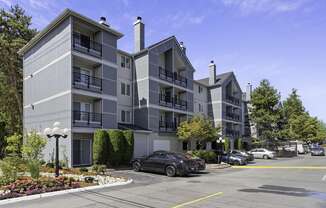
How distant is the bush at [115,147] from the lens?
82.3 feet

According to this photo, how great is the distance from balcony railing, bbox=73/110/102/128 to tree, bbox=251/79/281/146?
30.8 m

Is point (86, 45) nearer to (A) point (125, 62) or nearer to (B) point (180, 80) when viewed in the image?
→ (A) point (125, 62)

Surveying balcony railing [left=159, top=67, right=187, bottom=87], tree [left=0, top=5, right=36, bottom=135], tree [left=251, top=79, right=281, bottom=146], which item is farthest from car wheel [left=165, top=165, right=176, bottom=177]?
tree [left=251, top=79, right=281, bottom=146]

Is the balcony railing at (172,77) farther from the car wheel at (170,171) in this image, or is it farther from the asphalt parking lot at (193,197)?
the asphalt parking lot at (193,197)

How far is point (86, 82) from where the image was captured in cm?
2641

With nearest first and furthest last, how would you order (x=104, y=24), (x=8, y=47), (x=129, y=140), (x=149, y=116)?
(x=129, y=140) → (x=104, y=24) → (x=149, y=116) → (x=8, y=47)

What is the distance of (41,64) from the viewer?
96.4 ft

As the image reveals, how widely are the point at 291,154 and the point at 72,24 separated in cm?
4070

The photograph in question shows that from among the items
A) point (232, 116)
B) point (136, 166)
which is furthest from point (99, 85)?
point (232, 116)

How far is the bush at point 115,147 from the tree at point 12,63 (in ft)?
58.1

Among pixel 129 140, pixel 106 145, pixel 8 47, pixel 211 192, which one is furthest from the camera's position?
pixel 8 47

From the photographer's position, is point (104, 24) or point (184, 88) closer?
point (104, 24)

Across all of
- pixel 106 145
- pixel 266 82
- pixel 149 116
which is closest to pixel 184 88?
pixel 149 116

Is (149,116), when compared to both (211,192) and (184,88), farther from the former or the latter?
(211,192)
